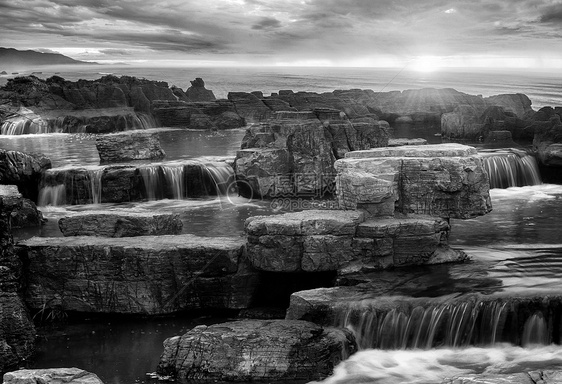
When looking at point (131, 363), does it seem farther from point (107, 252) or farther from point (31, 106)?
point (31, 106)

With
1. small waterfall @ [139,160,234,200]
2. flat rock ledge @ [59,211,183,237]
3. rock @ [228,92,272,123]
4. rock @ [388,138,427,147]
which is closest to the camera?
flat rock ledge @ [59,211,183,237]

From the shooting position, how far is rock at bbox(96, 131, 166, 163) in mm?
29469

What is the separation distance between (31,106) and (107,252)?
4039 cm

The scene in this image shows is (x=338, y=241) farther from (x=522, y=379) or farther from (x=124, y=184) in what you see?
(x=124, y=184)

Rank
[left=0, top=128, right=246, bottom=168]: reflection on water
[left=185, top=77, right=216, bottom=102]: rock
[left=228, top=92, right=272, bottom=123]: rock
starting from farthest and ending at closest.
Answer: [left=185, top=77, right=216, bottom=102]: rock → [left=228, top=92, right=272, bottom=123]: rock → [left=0, top=128, right=246, bottom=168]: reflection on water

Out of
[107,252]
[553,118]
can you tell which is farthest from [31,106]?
[107,252]

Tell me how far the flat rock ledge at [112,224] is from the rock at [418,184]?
184 inches

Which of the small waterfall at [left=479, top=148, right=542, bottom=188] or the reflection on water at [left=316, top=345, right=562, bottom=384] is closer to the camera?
the reflection on water at [left=316, top=345, right=562, bottom=384]

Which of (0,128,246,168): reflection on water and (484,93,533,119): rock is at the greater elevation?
(484,93,533,119): rock

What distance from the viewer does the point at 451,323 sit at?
13484 millimetres

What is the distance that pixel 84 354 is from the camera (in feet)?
44.8

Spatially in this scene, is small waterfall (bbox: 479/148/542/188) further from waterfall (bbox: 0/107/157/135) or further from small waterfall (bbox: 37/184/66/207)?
waterfall (bbox: 0/107/157/135)

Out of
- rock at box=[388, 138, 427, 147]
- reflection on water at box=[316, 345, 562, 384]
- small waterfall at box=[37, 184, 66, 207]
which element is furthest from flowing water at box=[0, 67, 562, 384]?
rock at box=[388, 138, 427, 147]

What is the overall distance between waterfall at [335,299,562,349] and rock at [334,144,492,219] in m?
2.89
